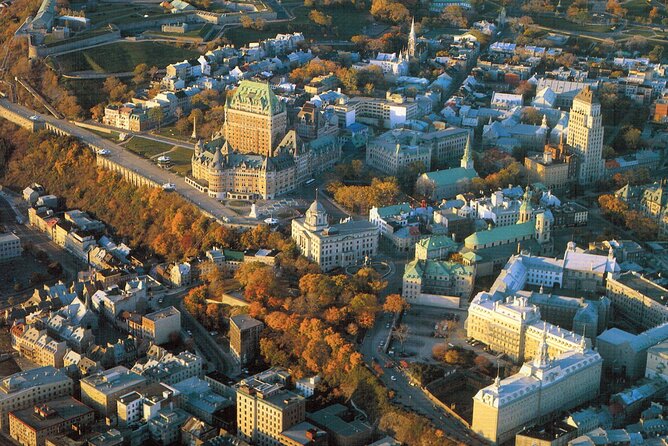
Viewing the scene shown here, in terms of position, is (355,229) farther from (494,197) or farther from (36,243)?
(36,243)

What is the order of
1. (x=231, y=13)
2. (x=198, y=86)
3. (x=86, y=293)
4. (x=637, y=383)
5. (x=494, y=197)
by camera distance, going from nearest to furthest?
(x=637, y=383) < (x=86, y=293) < (x=494, y=197) < (x=198, y=86) < (x=231, y=13)

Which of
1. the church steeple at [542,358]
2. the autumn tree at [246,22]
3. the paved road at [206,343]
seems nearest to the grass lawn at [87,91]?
the autumn tree at [246,22]

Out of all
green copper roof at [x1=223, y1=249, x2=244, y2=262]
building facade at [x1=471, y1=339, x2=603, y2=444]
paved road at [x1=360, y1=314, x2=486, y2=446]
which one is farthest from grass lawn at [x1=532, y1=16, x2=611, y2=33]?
building facade at [x1=471, y1=339, x2=603, y2=444]

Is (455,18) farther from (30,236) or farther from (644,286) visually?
(644,286)

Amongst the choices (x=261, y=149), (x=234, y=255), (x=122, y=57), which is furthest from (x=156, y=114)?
(x=234, y=255)

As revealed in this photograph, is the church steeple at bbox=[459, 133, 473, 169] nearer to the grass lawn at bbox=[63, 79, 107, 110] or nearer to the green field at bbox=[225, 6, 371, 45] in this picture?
the grass lawn at bbox=[63, 79, 107, 110]

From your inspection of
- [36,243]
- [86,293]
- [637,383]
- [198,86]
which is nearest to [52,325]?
[86,293]

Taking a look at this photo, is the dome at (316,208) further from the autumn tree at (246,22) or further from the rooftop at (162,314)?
the autumn tree at (246,22)
